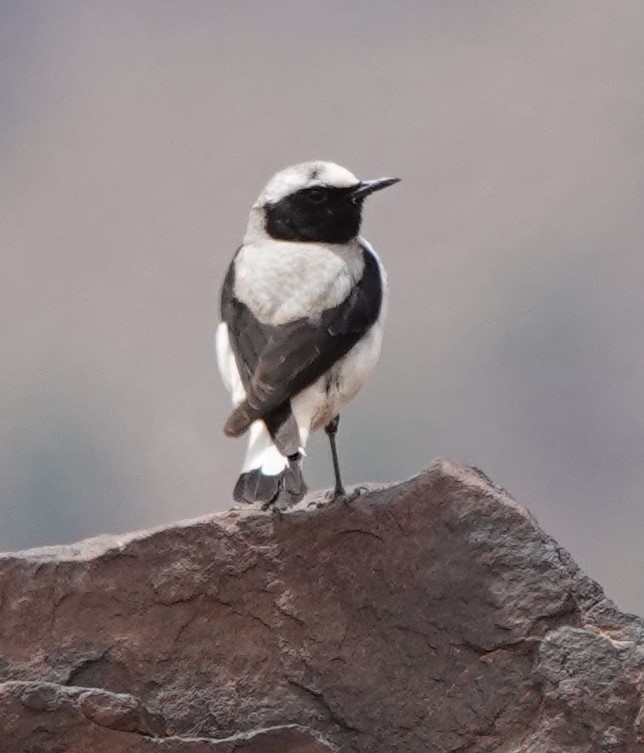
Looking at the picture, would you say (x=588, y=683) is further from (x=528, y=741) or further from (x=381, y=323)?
(x=381, y=323)

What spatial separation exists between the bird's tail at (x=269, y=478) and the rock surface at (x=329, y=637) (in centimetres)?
28

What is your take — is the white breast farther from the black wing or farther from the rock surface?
the rock surface

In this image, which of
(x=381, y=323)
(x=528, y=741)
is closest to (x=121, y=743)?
(x=528, y=741)

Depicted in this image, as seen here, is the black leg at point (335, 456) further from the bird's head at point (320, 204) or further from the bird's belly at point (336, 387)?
the bird's head at point (320, 204)

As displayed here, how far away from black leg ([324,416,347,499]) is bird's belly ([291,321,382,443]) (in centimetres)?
17

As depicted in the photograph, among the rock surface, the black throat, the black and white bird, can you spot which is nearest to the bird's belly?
the black and white bird

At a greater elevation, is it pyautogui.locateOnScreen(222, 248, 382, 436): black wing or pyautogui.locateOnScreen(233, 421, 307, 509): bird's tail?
pyautogui.locateOnScreen(222, 248, 382, 436): black wing

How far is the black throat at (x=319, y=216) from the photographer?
733 cm

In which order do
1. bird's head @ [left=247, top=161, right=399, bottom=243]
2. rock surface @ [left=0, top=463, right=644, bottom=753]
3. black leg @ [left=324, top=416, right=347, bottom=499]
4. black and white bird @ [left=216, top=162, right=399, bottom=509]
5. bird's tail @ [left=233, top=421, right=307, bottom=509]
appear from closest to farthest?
rock surface @ [left=0, top=463, right=644, bottom=753] < bird's tail @ [left=233, top=421, right=307, bottom=509] < black and white bird @ [left=216, top=162, right=399, bottom=509] < black leg @ [left=324, top=416, right=347, bottom=499] < bird's head @ [left=247, top=161, right=399, bottom=243]

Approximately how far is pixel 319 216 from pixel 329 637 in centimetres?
184

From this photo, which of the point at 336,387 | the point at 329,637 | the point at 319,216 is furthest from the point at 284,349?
the point at 329,637

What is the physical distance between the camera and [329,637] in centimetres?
655

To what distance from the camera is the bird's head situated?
733 centimetres

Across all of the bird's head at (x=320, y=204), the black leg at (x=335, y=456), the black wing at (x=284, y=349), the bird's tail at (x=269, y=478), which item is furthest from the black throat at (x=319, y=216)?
the bird's tail at (x=269, y=478)
